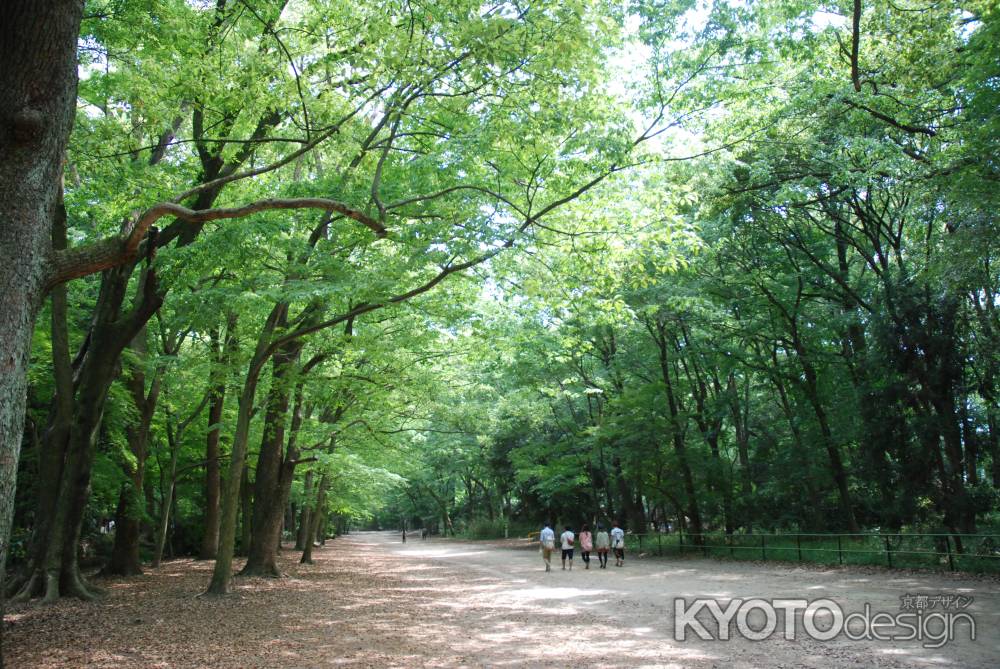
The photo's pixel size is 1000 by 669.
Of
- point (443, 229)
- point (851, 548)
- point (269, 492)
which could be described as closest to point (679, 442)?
point (851, 548)

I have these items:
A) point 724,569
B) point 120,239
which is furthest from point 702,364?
point 120,239

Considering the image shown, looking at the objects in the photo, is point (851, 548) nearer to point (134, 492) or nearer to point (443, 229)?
point (443, 229)

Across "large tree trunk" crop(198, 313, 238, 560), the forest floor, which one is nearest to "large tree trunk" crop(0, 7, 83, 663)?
the forest floor

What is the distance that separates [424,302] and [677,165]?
16.9 ft

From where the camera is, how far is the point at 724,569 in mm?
17172

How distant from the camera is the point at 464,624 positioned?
947 cm

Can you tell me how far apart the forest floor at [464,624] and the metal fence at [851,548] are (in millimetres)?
701

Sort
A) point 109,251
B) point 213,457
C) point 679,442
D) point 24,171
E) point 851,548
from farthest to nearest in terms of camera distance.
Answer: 1. point 679,442
2. point 213,457
3. point 851,548
4. point 109,251
5. point 24,171

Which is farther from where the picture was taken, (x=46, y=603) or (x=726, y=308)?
(x=726, y=308)

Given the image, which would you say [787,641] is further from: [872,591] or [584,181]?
[584,181]

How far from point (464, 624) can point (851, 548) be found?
12.4m

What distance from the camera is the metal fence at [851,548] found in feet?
44.1

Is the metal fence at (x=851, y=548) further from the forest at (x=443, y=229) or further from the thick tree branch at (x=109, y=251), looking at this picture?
the thick tree branch at (x=109, y=251)

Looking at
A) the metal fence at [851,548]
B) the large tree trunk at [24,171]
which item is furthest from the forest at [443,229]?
the metal fence at [851,548]
